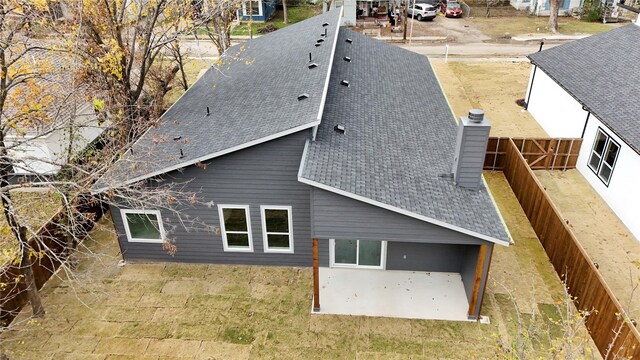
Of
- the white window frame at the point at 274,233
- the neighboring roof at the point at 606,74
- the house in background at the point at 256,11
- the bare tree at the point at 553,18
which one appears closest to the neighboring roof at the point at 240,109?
the white window frame at the point at 274,233

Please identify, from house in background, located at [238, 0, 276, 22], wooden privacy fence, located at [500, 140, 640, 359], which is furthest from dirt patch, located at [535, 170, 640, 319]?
house in background, located at [238, 0, 276, 22]

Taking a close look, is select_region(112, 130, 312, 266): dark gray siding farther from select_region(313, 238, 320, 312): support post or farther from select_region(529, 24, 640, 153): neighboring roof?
select_region(529, 24, 640, 153): neighboring roof

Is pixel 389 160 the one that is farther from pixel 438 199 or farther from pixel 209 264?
pixel 209 264

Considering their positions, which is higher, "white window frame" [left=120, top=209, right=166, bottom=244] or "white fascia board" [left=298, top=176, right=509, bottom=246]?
"white fascia board" [left=298, top=176, right=509, bottom=246]

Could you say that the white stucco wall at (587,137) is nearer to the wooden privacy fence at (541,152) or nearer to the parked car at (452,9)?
the wooden privacy fence at (541,152)

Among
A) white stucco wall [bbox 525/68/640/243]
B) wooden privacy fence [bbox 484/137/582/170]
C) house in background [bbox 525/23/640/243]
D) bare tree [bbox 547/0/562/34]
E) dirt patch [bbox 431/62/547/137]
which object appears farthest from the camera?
bare tree [bbox 547/0/562/34]

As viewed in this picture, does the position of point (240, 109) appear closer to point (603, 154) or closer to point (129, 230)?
point (129, 230)

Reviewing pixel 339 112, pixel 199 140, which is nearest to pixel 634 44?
pixel 339 112
